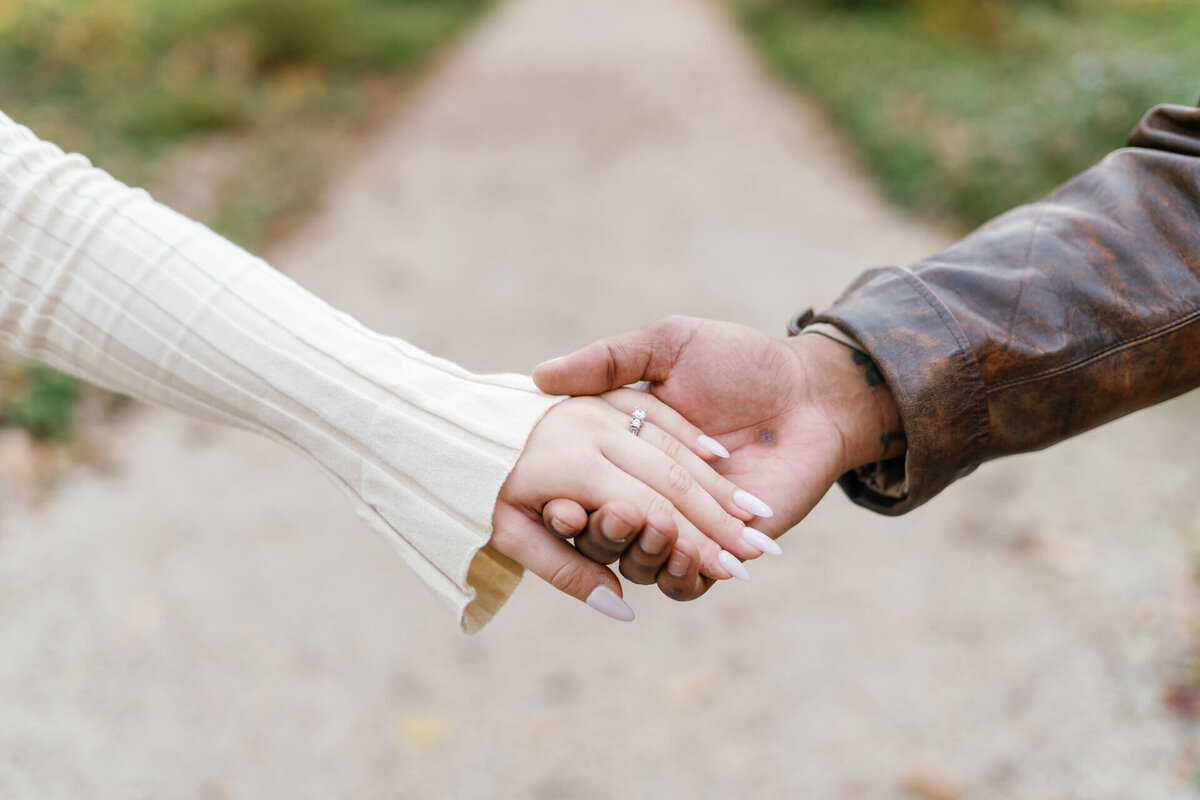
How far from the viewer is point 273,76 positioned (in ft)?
30.2

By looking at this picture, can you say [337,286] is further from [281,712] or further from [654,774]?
[654,774]

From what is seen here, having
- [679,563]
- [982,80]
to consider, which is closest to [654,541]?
[679,563]

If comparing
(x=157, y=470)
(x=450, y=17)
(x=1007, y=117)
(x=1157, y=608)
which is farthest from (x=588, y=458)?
→ (x=450, y=17)

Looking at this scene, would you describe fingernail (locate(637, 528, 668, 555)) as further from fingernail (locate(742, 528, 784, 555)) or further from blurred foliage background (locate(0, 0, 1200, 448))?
blurred foliage background (locate(0, 0, 1200, 448))

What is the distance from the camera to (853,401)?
5.83 ft

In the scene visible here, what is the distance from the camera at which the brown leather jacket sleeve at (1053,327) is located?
1.59 metres

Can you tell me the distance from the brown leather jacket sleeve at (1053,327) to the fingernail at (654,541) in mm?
476

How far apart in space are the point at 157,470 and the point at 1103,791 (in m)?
3.56

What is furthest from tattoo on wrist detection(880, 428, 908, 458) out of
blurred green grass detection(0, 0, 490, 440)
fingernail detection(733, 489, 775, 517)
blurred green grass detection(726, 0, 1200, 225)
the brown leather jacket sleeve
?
blurred green grass detection(0, 0, 490, 440)

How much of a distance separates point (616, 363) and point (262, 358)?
25.3 inches

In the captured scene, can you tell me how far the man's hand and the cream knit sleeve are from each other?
264 mm

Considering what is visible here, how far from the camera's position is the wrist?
5.80 feet

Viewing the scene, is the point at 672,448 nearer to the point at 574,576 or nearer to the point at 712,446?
the point at 712,446

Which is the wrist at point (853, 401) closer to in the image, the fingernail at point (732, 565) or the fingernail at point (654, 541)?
the fingernail at point (732, 565)
